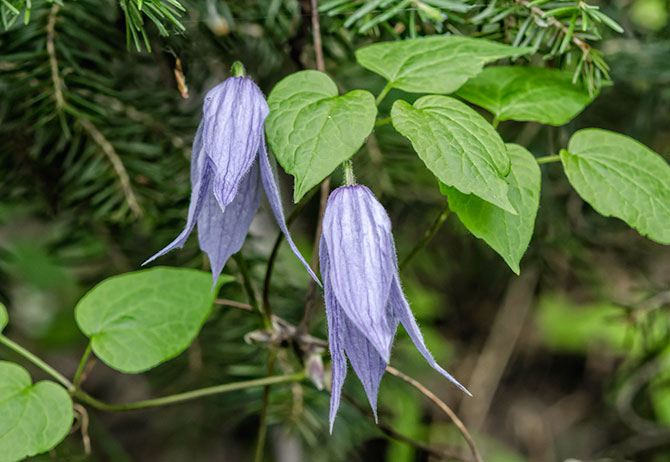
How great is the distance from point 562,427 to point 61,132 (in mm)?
1541

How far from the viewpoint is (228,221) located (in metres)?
0.61

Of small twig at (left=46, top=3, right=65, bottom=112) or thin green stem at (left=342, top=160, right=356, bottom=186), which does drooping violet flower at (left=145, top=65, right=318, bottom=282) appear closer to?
thin green stem at (left=342, top=160, right=356, bottom=186)

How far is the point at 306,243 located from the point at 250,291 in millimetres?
699

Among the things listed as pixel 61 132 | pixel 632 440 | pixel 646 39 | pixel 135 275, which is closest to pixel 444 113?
pixel 135 275

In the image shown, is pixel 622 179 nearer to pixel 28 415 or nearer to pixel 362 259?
pixel 362 259

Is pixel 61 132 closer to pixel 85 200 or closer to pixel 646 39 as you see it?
pixel 85 200

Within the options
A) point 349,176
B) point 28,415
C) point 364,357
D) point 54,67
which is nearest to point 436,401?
point 364,357

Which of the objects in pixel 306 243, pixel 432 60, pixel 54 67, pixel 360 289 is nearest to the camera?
pixel 360 289

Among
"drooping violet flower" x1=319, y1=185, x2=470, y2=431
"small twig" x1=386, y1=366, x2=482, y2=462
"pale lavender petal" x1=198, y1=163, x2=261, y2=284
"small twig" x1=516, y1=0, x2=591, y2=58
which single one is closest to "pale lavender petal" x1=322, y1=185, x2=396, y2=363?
"drooping violet flower" x1=319, y1=185, x2=470, y2=431

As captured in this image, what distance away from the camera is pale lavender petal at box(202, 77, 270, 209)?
525 mm

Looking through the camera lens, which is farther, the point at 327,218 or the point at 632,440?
the point at 632,440

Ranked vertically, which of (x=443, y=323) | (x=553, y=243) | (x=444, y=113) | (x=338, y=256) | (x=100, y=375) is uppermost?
(x=444, y=113)

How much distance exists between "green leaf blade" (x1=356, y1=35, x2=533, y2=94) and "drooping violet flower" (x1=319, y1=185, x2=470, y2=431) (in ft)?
0.48

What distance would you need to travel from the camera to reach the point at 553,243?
1.15 metres
